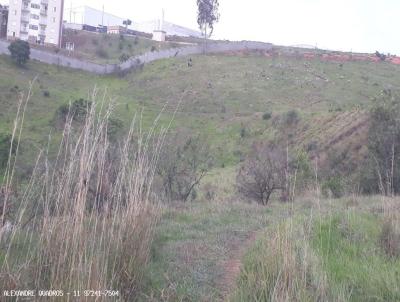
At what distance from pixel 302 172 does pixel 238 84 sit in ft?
94.5

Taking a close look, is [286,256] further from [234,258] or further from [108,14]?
[108,14]

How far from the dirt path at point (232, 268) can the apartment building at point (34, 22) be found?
192 feet

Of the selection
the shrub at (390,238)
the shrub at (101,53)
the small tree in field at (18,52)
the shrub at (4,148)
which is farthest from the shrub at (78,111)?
the shrub at (101,53)

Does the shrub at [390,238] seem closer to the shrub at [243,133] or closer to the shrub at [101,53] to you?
the shrub at [243,133]

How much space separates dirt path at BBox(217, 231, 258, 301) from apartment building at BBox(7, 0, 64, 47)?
58464 millimetres

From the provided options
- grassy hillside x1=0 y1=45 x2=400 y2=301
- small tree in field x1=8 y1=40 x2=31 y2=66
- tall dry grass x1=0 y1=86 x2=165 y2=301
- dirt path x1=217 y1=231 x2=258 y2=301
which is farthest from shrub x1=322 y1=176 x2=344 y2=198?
small tree in field x1=8 y1=40 x2=31 y2=66

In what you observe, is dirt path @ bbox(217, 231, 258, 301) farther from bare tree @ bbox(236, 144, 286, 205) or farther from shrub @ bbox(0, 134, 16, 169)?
shrub @ bbox(0, 134, 16, 169)

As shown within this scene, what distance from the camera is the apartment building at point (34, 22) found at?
61000 millimetres

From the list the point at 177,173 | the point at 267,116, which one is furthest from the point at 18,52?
the point at 177,173

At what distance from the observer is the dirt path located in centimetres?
438

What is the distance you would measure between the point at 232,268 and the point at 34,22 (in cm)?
6117

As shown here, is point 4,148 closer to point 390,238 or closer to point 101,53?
point 390,238

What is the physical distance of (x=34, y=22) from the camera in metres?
61.2

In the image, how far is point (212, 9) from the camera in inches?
2461
